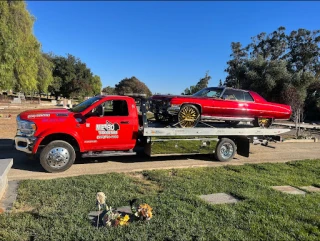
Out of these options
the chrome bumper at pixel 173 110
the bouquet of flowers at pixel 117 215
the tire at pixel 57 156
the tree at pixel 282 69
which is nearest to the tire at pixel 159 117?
the chrome bumper at pixel 173 110

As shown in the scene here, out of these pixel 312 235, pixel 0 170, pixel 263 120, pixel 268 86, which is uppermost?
pixel 268 86

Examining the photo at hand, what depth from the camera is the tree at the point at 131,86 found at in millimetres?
64312

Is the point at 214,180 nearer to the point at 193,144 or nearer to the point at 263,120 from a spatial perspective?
the point at 193,144

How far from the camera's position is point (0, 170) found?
16.0 feet

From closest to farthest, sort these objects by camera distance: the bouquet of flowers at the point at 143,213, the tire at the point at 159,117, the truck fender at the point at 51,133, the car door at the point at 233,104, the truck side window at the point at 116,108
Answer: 1. the bouquet of flowers at the point at 143,213
2. the truck fender at the point at 51,133
3. the truck side window at the point at 116,108
4. the tire at the point at 159,117
5. the car door at the point at 233,104

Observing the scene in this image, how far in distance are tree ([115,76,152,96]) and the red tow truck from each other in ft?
183

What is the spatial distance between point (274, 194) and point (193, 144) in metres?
2.96

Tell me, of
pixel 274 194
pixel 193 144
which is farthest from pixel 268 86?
pixel 274 194

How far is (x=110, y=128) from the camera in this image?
7.07 m

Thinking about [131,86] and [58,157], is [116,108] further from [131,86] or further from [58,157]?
[131,86]

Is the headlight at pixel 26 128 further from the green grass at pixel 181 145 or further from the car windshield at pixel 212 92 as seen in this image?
the car windshield at pixel 212 92

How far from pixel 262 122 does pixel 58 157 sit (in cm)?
671

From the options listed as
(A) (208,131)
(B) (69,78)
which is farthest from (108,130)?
(B) (69,78)

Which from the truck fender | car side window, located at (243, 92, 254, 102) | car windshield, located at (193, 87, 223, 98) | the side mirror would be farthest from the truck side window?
car side window, located at (243, 92, 254, 102)
